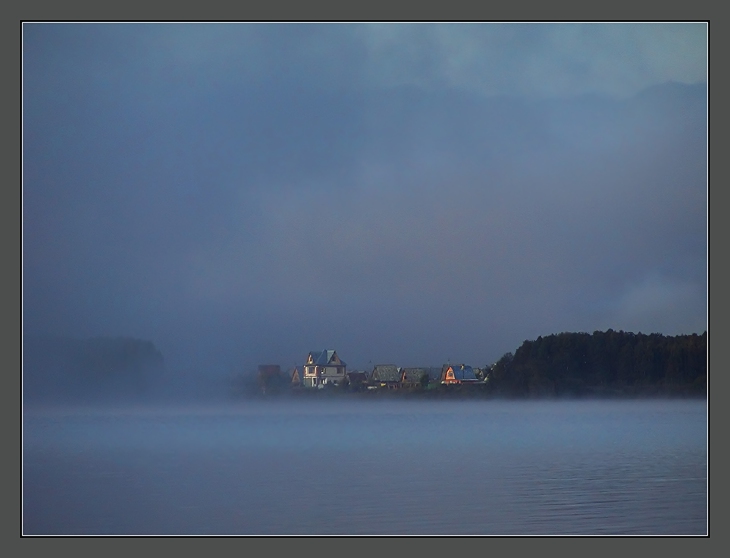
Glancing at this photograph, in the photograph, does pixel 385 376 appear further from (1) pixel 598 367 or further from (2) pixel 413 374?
(1) pixel 598 367

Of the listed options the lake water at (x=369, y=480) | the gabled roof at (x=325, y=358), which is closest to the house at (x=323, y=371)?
the gabled roof at (x=325, y=358)

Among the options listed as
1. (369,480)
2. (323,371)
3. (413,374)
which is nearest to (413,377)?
(413,374)

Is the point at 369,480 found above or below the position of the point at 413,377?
above

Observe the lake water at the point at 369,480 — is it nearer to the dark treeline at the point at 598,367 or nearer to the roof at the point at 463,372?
the dark treeline at the point at 598,367

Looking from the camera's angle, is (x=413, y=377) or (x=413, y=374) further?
(x=413, y=374)

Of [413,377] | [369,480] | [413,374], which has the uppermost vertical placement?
[369,480]

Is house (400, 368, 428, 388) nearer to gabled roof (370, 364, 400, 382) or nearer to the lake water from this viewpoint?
gabled roof (370, 364, 400, 382)
